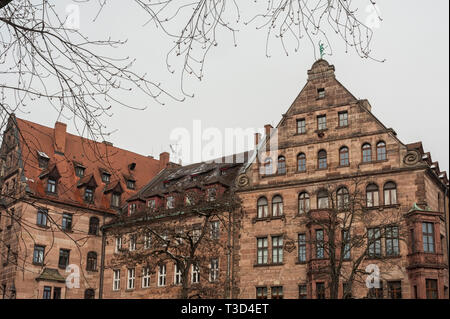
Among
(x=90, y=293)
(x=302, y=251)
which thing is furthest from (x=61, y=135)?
(x=302, y=251)

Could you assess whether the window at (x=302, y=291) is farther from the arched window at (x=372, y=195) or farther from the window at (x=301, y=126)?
Answer: the window at (x=301, y=126)

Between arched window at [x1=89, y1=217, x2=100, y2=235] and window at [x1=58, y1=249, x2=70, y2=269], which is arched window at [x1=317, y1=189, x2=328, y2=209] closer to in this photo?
arched window at [x1=89, y1=217, x2=100, y2=235]

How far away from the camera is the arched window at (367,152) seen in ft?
114

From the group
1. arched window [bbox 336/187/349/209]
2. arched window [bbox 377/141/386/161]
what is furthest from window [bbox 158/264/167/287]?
arched window [bbox 377/141/386/161]

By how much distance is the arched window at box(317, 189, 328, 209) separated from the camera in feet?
115

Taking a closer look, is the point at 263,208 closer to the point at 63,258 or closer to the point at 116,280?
the point at 116,280

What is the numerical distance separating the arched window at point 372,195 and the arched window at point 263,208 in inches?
243

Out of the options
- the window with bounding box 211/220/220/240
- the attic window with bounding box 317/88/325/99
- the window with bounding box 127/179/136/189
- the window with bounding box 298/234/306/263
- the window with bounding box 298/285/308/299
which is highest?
the attic window with bounding box 317/88/325/99

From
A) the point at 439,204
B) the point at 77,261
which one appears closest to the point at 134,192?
the point at 77,261

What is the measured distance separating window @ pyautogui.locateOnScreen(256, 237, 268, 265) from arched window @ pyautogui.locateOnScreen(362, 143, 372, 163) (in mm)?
7389

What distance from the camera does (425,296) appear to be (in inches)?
1213
